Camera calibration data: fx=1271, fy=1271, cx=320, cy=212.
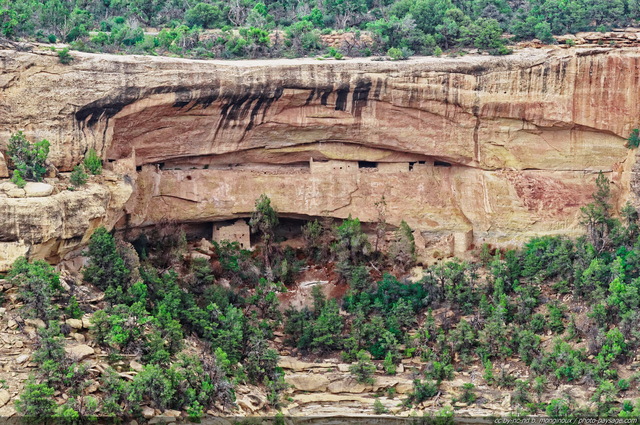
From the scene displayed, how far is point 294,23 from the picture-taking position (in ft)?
130

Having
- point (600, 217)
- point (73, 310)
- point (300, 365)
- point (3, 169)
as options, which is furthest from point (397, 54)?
point (73, 310)

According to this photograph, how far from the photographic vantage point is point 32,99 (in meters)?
30.1

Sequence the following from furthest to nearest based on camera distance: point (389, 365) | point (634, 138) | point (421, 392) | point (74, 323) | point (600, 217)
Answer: point (634, 138), point (600, 217), point (389, 365), point (421, 392), point (74, 323)

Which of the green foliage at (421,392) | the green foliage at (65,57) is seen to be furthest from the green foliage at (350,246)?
the green foliage at (65,57)

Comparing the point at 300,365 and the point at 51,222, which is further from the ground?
the point at 51,222

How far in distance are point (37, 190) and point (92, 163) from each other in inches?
101

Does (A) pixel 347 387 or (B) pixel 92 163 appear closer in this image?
(A) pixel 347 387

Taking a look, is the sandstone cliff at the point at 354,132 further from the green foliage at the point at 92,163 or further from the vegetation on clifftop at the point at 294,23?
the vegetation on clifftop at the point at 294,23

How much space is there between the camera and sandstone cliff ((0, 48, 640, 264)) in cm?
3080

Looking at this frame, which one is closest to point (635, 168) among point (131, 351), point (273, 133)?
point (273, 133)

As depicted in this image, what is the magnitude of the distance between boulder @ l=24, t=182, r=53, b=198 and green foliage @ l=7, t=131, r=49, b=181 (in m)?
0.40

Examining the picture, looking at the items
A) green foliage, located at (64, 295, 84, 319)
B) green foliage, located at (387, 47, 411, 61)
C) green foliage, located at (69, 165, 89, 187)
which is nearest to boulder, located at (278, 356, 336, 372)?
green foliage, located at (64, 295, 84, 319)

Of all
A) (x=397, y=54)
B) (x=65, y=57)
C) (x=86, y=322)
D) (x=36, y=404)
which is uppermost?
(x=65, y=57)

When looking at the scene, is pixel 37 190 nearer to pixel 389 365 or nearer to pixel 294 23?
pixel 389 365
